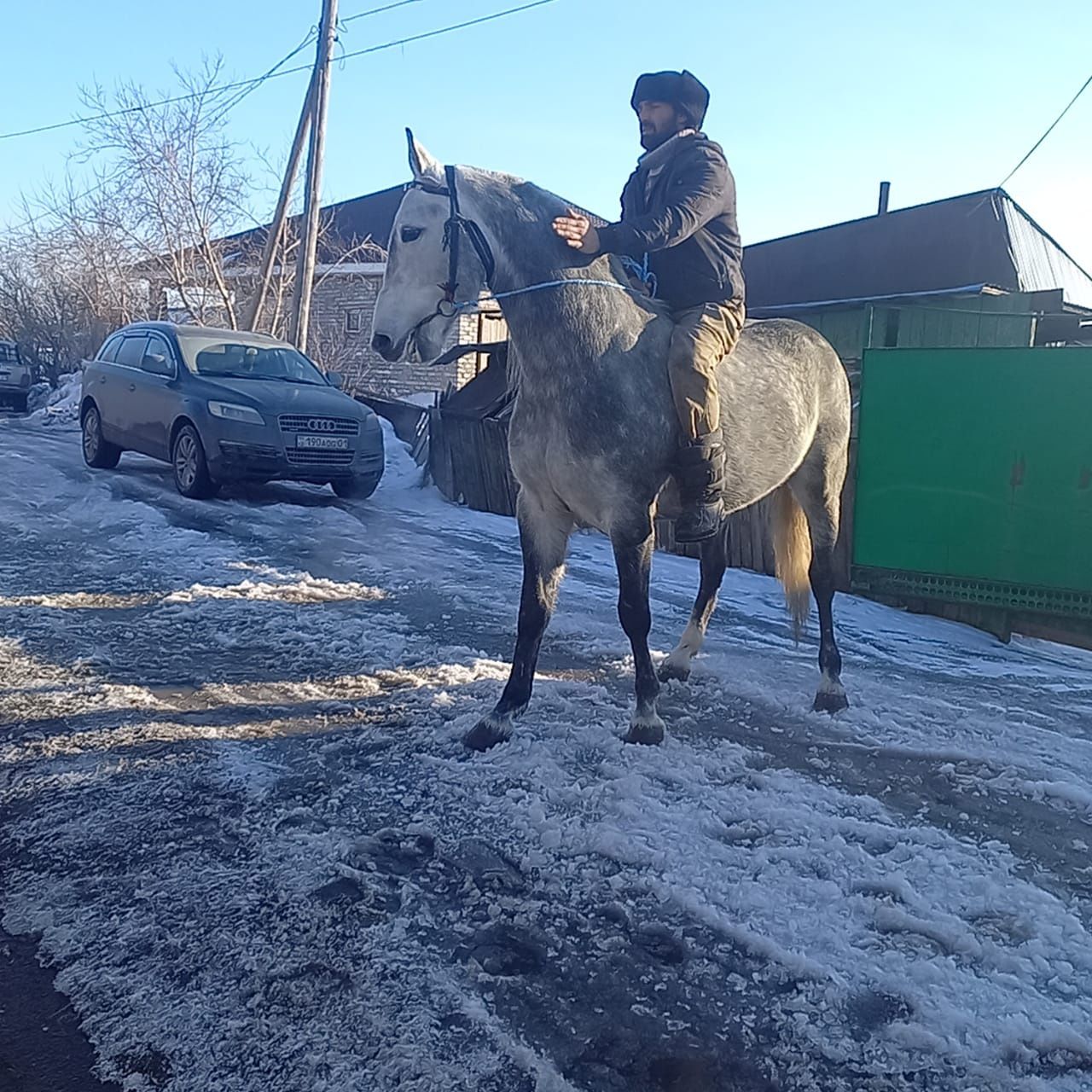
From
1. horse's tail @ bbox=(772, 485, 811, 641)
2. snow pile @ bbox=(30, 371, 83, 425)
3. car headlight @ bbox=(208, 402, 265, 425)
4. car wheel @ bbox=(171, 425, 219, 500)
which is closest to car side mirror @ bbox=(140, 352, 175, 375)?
car wheel @ bbox=(171, 425, 219, 500)

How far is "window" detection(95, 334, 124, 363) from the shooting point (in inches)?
511

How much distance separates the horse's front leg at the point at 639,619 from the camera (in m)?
4.14

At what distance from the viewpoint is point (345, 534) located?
9.19m

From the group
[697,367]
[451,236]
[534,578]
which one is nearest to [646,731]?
[534,578]

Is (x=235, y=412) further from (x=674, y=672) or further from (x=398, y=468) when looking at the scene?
(x=674, y=672)

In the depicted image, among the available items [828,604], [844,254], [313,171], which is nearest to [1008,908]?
[828,604]

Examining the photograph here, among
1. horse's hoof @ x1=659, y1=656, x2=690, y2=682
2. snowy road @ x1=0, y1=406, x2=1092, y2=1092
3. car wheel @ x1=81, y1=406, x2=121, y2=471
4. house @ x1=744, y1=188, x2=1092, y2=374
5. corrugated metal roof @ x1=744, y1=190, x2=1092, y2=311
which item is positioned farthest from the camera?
corrugated metal roof @ x1=744, y1=190, x2=1092, y2=311

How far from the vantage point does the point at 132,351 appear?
1250 cm

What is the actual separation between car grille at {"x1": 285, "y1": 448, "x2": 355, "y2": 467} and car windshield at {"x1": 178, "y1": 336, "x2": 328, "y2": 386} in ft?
5.03

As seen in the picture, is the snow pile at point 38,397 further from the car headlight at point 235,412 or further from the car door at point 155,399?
the car headlight at point 235,412

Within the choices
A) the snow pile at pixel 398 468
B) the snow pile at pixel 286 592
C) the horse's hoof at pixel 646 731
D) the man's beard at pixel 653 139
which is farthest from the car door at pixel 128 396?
the horse's hoof at pixel 646 731

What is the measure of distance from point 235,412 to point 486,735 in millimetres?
7567

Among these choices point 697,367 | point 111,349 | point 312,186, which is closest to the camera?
point 697,367

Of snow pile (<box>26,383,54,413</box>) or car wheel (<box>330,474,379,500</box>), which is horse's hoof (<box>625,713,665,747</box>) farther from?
snow pile (<box>26,383,54,413</box>)
